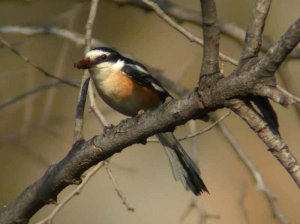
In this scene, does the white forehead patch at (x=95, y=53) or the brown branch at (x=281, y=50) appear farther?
the white forehead patch at (x=95, y=53)

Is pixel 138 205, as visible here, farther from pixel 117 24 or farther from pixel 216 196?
pixel 117 24

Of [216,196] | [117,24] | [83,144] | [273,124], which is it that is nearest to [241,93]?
[273,124]

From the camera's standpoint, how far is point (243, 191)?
132 inches

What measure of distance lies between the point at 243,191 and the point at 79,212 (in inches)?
73.5

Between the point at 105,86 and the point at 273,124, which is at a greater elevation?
the point at 273,124

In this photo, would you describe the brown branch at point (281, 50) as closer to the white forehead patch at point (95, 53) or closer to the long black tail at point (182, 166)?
the long black tail at point (182, 166)

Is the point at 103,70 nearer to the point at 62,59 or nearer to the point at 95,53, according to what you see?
the point at 95,53

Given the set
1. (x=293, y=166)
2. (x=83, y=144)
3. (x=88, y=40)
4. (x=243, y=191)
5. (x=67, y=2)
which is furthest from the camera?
(x=67, y=2)

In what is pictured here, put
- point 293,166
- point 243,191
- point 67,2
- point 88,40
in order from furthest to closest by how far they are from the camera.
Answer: point 67,2 < point 243,191 < point 88,40 < point 293,166

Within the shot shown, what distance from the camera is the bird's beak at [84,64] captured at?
2.66 meters

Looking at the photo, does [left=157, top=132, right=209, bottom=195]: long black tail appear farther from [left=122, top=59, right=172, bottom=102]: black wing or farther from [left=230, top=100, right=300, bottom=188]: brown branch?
[left=230, top=100, right=300, bottom=188]: brown branch

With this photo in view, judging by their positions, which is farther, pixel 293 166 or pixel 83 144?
pixel 83 144

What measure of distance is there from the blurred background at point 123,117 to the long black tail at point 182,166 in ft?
3.92

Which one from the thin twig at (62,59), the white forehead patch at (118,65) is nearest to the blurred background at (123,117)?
the thin twig at (62,59)
